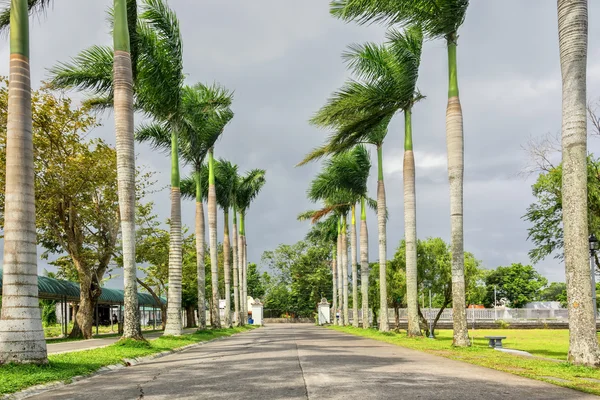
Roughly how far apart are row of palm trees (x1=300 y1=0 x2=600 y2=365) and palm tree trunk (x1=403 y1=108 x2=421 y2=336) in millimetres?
40

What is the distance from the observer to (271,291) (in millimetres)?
83938

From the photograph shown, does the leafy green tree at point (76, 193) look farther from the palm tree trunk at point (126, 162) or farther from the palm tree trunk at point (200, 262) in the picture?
the palm tree trunk at point (126, 162)

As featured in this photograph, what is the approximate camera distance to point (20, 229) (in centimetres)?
1149

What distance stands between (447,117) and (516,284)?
83.5 m

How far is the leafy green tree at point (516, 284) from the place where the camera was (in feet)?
308

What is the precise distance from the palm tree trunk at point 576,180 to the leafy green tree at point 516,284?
85905 millimetres

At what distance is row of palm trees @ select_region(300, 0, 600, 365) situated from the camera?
36.2ft

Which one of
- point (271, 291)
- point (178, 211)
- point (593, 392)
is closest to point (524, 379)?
point (593, 392)

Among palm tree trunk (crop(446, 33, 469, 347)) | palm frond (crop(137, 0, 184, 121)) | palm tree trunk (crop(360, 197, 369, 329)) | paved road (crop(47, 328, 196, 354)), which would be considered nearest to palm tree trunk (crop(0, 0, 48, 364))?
paved road (crop(47, 328, 196, 354))

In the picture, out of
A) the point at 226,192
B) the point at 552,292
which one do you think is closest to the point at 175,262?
the point at 226,192

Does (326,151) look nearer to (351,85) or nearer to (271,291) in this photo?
(351,85)

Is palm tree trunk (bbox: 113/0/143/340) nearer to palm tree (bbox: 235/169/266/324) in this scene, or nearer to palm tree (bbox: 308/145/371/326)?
palm tree (bbox: 308/145/371/326)

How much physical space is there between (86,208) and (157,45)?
39.3 feet

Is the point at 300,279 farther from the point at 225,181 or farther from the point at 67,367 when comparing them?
the point at 67,367
